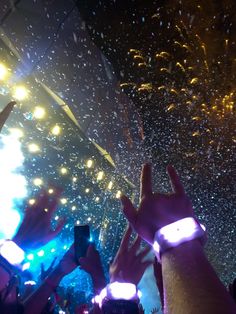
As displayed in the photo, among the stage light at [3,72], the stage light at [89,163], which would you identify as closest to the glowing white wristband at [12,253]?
the stage light at [3,72]

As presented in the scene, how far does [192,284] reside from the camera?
83cm

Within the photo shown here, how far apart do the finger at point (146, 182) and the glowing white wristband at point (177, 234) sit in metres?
0.18

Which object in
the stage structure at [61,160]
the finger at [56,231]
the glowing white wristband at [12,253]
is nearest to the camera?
the glowing white wristband at [12,253]

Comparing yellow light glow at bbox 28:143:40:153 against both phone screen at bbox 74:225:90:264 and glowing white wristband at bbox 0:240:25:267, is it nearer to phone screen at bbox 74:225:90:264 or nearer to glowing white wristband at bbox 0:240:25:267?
phone screen at bbox 74:225:90:264

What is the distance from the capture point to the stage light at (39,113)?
13.2 meters

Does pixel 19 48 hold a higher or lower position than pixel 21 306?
higher

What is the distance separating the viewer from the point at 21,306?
1.85m

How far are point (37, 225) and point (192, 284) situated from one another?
1408mm

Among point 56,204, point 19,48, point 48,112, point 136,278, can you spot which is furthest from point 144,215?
point 48,112

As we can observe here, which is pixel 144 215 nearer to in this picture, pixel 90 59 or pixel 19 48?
pixel 90 59

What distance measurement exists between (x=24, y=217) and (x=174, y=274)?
1356mm

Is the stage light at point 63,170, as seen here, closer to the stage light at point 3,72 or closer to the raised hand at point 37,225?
the stage light at point 3,72

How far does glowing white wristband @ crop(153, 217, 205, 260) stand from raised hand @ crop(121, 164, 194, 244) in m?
0.03

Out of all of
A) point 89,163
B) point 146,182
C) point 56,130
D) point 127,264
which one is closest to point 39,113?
point 56,130
